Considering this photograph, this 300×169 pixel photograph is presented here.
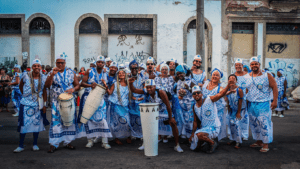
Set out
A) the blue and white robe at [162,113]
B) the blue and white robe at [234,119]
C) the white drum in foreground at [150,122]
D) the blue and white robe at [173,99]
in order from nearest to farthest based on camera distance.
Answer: the white drum in foreground at [150,122]
the blue and white robe at [162,113]
the blue and white robe at [234,119]
the blue and white robe at [173,99]

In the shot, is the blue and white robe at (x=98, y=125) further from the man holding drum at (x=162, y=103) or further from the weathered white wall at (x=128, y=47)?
the weathered white wall at (x=128, y=47)

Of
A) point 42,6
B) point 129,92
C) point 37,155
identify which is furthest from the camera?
point 42,6

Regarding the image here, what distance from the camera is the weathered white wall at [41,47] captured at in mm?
17188

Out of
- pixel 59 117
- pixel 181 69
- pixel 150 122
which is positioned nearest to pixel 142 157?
pixel 150 122

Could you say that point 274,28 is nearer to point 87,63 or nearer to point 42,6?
point 87,63

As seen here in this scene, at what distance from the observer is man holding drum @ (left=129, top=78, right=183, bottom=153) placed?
5.74 m

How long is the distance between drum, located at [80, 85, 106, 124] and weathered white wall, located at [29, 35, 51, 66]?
40.5ft

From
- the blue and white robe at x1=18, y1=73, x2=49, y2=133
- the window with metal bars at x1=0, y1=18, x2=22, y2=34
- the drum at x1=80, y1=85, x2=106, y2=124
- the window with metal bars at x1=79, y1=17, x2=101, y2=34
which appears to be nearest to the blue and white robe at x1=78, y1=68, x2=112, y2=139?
the drum at x1=80, y1=85, x2=106, y2=124

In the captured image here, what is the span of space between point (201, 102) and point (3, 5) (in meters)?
15.7

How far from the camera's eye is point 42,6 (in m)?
16.8

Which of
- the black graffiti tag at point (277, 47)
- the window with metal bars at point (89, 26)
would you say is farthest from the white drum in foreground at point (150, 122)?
the black graffiti tag at point (277, 47)

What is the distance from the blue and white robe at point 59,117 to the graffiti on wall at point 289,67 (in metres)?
15.6

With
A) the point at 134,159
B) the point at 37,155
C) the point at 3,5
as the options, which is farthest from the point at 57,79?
the point at 3,5

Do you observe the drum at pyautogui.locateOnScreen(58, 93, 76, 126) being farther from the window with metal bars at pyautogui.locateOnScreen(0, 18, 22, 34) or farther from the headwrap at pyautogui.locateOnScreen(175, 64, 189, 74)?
the window with metal bars at pyautogui.locateOnScreen(0, 18, 22, 34)
